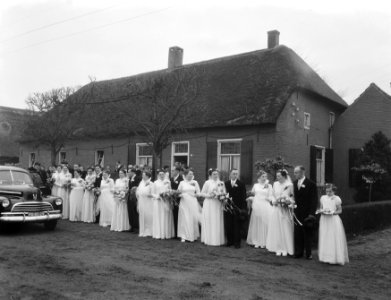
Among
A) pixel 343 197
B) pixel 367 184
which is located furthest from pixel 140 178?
pixel 343 197

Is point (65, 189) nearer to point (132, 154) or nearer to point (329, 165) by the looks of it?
point (132, 154)

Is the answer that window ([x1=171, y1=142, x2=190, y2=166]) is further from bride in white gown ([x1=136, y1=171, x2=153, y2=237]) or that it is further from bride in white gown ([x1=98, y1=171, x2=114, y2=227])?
bride in white gown ([x1=136, y1=171, x2=153, y2=237])

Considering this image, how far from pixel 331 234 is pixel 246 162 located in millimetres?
10039

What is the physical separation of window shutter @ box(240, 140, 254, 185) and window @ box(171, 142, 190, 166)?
3.25 metres

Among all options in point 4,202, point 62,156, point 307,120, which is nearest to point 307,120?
point 307,120

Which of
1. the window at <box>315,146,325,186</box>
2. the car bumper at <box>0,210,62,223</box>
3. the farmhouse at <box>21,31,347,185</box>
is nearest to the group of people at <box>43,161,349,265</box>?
the car bumper at <box>0,210,62,223</box>

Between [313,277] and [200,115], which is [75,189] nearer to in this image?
[200,115]

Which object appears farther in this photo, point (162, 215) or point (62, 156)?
point (62, 156)

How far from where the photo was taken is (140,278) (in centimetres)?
682

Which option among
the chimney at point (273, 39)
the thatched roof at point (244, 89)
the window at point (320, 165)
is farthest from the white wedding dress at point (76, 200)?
the chimney at point (273, 39)

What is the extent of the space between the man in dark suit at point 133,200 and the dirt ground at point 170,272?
1.94 m

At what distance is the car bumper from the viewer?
11.0 metres

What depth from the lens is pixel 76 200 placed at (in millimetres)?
14656

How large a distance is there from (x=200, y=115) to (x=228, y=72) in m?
3.79
